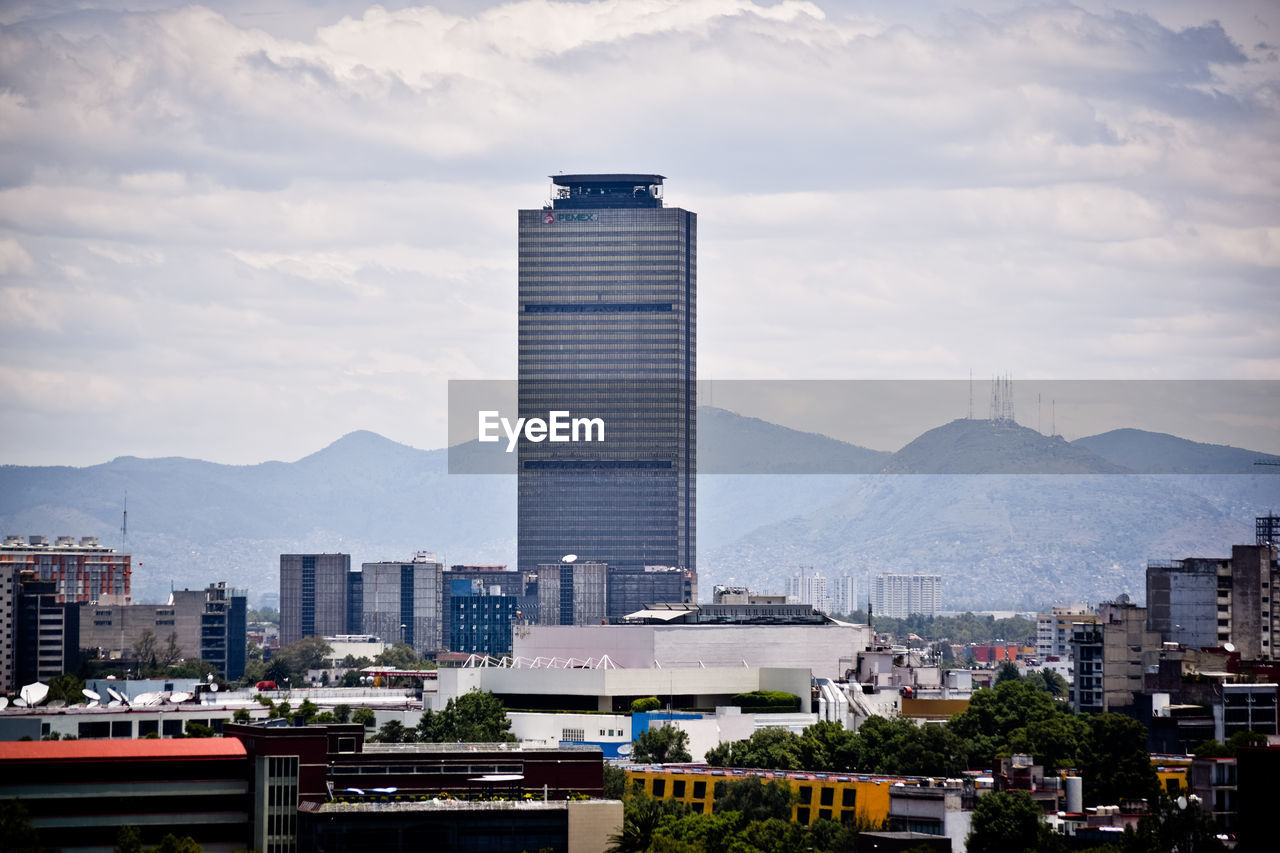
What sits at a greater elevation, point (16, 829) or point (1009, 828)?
point (16, 829)

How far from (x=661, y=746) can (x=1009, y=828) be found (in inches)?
2117

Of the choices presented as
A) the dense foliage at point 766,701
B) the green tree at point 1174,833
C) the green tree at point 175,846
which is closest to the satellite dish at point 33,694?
the dense foliage at point 766,701

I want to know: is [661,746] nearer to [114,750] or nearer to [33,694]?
[33,694]

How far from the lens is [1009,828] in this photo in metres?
122

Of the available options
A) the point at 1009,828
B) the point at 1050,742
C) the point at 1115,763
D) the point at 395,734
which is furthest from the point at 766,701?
the point at 1009,828

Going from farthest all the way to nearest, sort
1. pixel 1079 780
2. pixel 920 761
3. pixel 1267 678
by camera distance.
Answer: pixel 1267 678, pixel 920 761, pixel 1079 780

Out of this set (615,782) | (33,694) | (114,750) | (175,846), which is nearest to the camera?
(175,846)

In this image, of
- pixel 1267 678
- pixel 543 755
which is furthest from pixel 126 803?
pixel 1267 678

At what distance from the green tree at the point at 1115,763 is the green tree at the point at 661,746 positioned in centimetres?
2859

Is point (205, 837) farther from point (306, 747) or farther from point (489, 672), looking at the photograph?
point (489, 672)

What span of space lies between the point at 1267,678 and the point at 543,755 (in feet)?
325

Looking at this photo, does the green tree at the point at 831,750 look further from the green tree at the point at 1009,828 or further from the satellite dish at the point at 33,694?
the satellite dish at the point at 33,694

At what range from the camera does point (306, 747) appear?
10706 centimetres

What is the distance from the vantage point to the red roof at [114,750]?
343 feet
